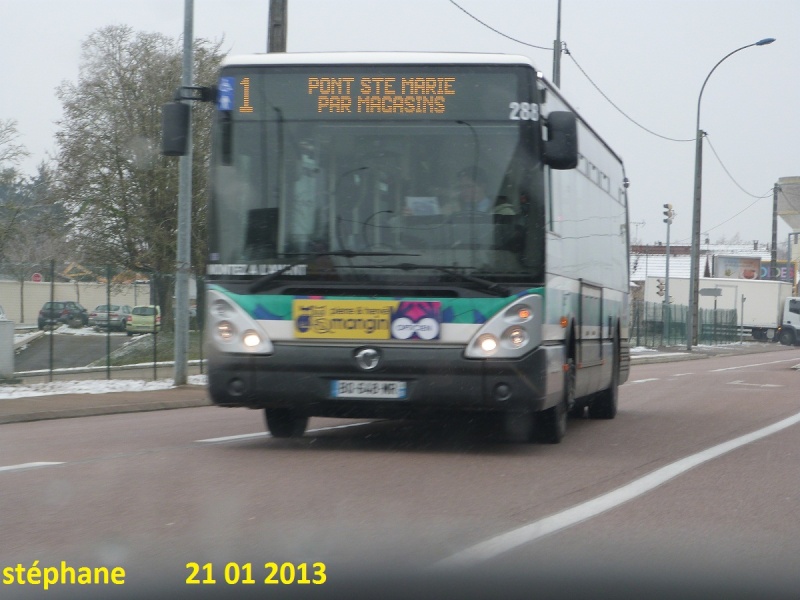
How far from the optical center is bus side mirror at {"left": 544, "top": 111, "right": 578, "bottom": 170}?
31.2 feet

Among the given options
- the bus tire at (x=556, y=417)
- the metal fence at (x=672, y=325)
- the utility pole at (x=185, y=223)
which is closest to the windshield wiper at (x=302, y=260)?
the bus tire at (x=556, y=417)

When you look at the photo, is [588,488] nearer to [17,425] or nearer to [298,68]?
[298,68]

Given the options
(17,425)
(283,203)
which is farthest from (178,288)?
(283,203)

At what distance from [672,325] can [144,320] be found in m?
43.3

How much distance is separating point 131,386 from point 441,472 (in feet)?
34.8

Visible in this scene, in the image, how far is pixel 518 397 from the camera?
9.54 metres

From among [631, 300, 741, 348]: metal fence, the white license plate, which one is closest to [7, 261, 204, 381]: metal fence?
the white license plate

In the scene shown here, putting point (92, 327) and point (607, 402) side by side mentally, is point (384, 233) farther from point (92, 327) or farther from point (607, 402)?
point (92, 327)

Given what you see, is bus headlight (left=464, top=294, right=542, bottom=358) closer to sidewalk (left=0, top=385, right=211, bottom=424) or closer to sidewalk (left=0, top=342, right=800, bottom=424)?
sidewalk (left=0, top=385, right=211, bottom=424)

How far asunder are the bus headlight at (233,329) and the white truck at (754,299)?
63.0 m

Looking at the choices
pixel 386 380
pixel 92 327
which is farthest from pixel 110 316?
pixel 386 380

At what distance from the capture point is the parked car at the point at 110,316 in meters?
20.2

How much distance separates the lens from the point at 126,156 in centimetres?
4153

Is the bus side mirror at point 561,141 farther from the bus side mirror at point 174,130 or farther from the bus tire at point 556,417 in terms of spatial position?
the bus side mirror at point 174,130
